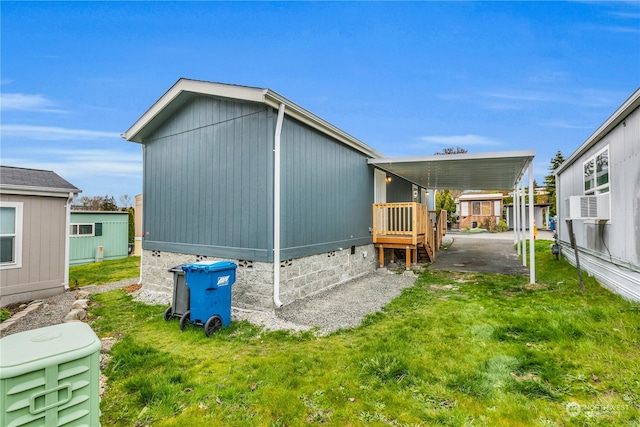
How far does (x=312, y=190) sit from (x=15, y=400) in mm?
5518

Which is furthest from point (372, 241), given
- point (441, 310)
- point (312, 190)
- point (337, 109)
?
point (337, 109)

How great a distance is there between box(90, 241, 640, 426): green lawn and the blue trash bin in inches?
6.6

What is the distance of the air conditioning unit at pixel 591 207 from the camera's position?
617 centimetres

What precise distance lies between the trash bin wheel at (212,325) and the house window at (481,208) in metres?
27.2

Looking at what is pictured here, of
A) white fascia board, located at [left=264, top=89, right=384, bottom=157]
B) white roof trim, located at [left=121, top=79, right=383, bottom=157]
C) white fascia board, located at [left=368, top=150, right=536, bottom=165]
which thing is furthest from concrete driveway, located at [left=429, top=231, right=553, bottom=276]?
white roof trim, located at [left=121, top=79, right=383, bottom=157]

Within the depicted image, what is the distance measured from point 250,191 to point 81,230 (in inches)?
454

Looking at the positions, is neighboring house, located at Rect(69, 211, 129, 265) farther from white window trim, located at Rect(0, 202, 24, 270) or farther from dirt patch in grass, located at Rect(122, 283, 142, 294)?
dirt patch in grass, located at Rect(122, 283, 142, 294)

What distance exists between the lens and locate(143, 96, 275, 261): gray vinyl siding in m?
5.59

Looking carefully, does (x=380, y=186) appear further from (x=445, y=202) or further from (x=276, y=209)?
(x=445, y=202)

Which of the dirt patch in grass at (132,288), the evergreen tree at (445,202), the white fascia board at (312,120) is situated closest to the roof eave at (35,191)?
the dirt patch in grass at (132,288)

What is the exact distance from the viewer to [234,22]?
1074cm

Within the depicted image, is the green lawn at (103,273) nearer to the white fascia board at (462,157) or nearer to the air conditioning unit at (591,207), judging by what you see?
the white fascia board at (462,157)

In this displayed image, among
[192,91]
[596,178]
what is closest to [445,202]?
[596,178]

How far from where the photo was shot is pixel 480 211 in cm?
2698
